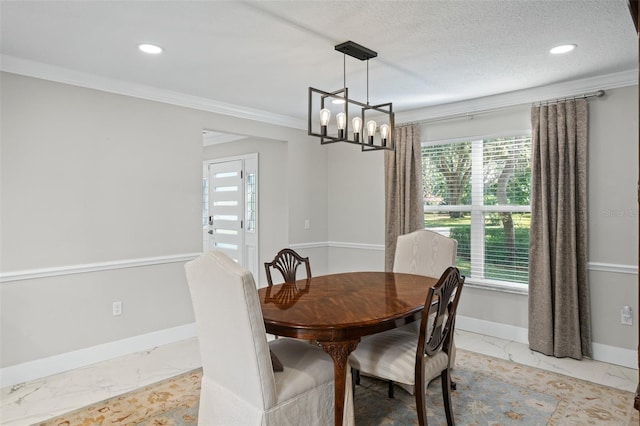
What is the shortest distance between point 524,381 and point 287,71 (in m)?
3.07

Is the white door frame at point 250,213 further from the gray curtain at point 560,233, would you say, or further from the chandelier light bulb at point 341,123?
the gray curtain at point 560,233

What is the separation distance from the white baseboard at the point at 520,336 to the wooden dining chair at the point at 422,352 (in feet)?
6.42

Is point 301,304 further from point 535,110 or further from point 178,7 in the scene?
point 535,110

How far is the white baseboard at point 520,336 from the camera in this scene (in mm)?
3318

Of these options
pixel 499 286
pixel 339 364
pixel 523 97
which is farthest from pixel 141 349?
pixel 523 97

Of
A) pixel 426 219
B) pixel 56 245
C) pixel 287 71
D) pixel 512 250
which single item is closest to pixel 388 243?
pixel 426 219

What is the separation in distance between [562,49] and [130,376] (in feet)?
13.2

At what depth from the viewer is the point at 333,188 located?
5480 millimetres

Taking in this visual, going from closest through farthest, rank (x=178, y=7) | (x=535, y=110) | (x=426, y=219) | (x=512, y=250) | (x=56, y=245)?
(x=178, y=7) < (x=56, y=245) < (x=535, y=110) < (x=512, y=250) < (x=426, y=219)

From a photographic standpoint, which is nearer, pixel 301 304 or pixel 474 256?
pixel 301 304

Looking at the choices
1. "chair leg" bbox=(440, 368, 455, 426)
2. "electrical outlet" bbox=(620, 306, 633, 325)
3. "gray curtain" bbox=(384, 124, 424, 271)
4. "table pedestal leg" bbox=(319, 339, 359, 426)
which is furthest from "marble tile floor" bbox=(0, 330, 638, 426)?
"table pedestal leg" bbox=(319, 339, 359, 426)

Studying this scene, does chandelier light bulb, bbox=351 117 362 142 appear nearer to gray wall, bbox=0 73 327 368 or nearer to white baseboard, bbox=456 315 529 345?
gray wall, bbox=0 73 327 368

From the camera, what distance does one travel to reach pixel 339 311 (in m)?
2.15

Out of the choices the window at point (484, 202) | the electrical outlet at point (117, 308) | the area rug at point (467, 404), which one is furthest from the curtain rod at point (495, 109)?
the electrical outlet at point (117, 308)
